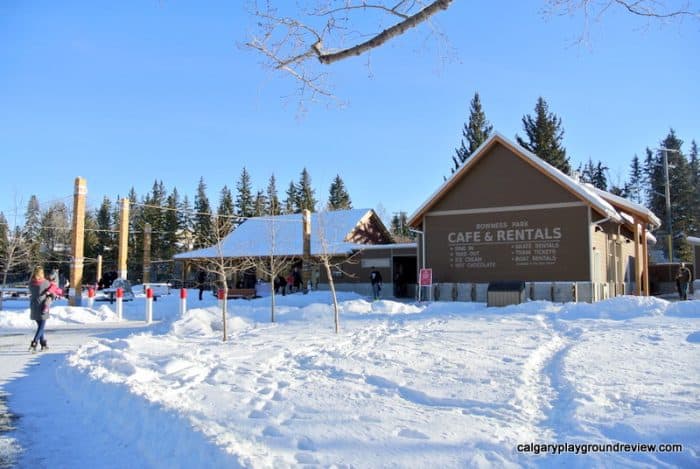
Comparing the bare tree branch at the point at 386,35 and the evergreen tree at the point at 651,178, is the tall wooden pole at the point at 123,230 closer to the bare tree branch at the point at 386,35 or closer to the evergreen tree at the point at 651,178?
the bare tree branch at the point at 386,35

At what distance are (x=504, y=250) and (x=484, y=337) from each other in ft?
43.7

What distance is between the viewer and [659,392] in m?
6.69

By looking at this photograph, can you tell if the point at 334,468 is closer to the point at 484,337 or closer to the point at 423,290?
the point at 484,337

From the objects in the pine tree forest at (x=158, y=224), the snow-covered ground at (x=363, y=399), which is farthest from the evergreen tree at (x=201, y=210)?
the snow-covered ground at (x=363, y=399)

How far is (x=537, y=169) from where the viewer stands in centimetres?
2373

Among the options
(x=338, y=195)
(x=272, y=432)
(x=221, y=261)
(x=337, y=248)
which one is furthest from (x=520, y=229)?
(x=338, y=195)

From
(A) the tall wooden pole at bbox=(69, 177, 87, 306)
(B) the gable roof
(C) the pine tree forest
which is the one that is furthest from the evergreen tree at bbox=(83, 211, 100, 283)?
(B) the gable roof

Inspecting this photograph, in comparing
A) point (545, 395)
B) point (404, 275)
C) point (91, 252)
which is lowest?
point (545, 395)

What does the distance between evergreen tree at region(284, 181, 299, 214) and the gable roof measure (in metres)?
48.2

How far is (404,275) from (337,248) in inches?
179

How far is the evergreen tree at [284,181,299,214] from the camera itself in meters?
74.7

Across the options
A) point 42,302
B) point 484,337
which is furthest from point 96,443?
point 484,337

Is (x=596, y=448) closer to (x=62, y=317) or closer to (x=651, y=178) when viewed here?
(x=62, y=317)

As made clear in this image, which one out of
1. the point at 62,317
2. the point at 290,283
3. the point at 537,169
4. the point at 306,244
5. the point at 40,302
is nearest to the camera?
the point at 40,302
